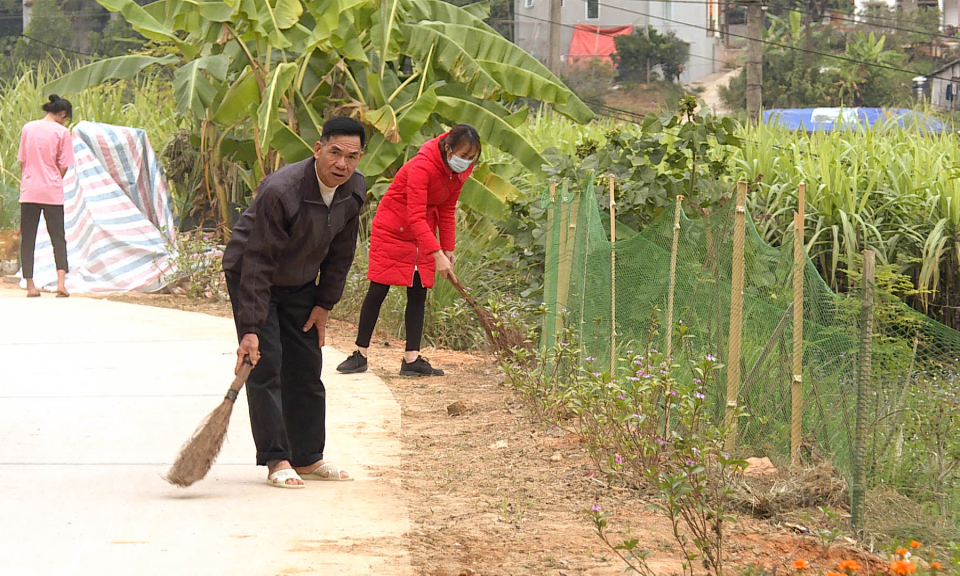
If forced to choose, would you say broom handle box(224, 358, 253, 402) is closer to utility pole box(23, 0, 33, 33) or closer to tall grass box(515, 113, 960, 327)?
tall grass box(515, 113, 960, 327)

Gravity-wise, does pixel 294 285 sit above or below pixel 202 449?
above

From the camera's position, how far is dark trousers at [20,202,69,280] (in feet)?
40.5

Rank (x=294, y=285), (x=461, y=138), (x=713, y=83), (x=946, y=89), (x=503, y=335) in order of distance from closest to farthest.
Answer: (x=294, y=285)
(x=461, y=138)
(x=503, y=335)
(x=946, y=89)
(x=713, y=83)

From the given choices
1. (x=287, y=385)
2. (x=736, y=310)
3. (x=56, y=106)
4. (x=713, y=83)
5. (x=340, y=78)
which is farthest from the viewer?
(x=713, y=83)

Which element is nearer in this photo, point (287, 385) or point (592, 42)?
Answer: point (287, 385)

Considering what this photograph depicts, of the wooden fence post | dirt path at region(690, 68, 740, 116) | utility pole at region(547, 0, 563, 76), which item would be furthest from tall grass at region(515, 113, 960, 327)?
dirt path at region(690, 68, 740, 116)

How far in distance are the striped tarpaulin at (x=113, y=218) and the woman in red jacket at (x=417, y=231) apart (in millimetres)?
5190

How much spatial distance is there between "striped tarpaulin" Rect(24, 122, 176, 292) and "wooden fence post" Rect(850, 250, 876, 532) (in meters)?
9.78

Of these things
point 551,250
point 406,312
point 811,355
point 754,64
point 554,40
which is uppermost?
point 554,40

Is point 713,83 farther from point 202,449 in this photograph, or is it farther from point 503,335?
point 202,449

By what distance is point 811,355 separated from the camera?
5086mm

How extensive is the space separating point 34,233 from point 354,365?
221 inches

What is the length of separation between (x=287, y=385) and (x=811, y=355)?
2460mm

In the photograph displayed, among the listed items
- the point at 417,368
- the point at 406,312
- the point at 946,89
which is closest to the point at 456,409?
the point at 417,368
